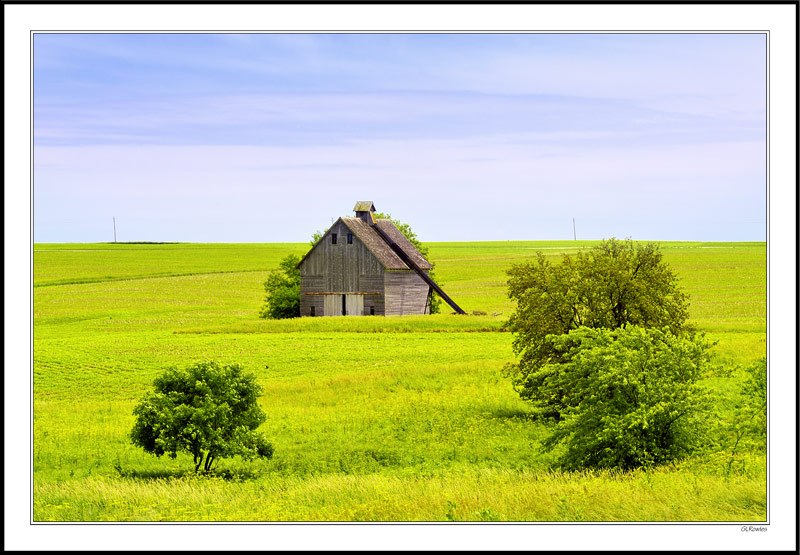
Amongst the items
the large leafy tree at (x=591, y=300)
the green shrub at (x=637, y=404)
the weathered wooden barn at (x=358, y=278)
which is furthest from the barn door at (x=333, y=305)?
the green shrub at (x=637, y=404)

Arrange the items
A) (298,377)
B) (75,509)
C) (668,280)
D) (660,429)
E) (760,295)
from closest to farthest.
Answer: (75,509) → (660,429) → (668,280) → (298,377) → (760,295)

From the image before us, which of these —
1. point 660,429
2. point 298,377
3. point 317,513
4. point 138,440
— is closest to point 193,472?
point 138,440

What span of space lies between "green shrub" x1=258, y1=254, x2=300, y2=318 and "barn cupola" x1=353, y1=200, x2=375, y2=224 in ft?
24.2

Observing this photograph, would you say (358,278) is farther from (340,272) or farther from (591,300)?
(591,300)

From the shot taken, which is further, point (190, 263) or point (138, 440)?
point (190, 263)

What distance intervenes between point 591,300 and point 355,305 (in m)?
39.6

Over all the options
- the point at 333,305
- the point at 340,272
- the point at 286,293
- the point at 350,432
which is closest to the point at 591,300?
the point at 350,432

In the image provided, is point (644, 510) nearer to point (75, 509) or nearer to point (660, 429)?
point (660, 429)

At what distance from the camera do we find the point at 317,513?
1291 cm

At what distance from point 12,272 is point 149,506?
15.9 ft

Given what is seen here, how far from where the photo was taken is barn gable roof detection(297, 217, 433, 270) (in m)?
64.8

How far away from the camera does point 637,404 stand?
60.2 feet

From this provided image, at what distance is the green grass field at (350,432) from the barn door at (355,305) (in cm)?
603

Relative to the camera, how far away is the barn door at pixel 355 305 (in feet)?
213
